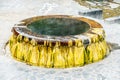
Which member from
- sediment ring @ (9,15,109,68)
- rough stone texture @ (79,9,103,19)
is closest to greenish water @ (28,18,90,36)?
sediment ring @ (9,15,109,68)

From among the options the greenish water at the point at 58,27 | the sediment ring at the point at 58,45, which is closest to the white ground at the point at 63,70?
the sediment ring at the point at 58,45

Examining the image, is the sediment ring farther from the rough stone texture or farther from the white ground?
the rough stone texture

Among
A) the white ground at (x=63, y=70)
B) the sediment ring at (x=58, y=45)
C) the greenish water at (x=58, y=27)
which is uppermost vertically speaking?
the greenish water at (x=58, y=27)

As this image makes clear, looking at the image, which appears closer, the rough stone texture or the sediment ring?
the sediment ring

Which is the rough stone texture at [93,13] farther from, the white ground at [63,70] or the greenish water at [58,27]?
the greenish water at [58,27]

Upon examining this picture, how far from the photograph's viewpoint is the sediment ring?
739 cm

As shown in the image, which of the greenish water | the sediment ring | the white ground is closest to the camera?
the white ground

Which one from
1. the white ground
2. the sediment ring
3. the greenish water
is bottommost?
the white ground

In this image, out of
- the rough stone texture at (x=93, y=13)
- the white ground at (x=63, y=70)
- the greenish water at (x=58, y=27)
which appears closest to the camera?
the white ground at (x=63, y=70)

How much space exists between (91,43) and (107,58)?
0.77 meters

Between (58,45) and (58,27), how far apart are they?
4.50 ft

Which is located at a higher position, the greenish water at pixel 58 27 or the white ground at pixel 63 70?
the greenish water at pixel 58 27

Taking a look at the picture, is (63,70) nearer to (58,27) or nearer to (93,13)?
(58,27)

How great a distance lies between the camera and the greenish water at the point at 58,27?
8.15 meters
